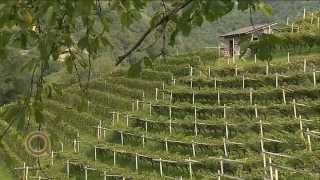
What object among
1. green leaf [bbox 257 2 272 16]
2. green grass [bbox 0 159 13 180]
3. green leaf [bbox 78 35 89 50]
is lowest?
green grass [bbox 0 159 13 180]

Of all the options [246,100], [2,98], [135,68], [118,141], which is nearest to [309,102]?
[246,100]

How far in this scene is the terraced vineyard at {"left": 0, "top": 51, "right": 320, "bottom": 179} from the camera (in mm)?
14454

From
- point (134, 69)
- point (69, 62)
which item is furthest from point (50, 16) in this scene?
point (69, 62)

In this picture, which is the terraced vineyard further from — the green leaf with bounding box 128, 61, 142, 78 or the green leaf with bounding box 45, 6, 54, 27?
the green leaf with bounding box 45, 6, 54, 27

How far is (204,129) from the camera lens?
18266 millimetres

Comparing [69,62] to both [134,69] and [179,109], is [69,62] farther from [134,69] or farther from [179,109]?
[179,109]

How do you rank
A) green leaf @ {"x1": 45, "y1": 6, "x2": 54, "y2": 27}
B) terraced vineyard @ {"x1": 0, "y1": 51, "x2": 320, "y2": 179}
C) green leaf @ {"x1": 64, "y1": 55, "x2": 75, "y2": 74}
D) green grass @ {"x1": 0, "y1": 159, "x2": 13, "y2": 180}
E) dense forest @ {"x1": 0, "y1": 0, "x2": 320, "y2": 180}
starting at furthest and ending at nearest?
green grass @ {"x1": 0, "y1": 159, "x2": 13, "y2": 180}
terraced vineyard @ {"x1": 0, "y1": 51, "x2": 320, "y2": 179}
green leaf @ {"x1": 64, "y1": 55, "x2": 75, "y2": 74}
dense forest @ {"x1": 0, "y1": 0, "x2": 320, "y2": 180}
green leaf @ {"x1": 45, "y1": 6, "x2": 54, "y2": 27}

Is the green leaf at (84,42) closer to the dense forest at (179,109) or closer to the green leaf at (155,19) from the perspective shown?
the dense forest at (179,109)

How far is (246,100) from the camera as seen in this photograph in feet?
64.0

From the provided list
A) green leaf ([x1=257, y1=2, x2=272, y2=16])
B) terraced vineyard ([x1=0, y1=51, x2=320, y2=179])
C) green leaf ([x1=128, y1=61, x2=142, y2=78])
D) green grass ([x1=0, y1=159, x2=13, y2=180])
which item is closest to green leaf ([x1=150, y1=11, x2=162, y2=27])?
green leaf ([x1=128, y1=61, x2=142, y2=78])

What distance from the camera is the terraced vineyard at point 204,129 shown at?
47.4 feet

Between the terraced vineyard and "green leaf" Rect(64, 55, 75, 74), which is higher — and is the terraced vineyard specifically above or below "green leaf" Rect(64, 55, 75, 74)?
below

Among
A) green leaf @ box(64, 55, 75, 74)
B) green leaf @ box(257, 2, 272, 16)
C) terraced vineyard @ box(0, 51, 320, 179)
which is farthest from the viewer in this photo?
terraced vineyard @ box(0, 51, 320, 179)

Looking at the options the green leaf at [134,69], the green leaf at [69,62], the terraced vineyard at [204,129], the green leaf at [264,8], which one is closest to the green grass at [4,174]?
the terraced vineyard at [204,129]
